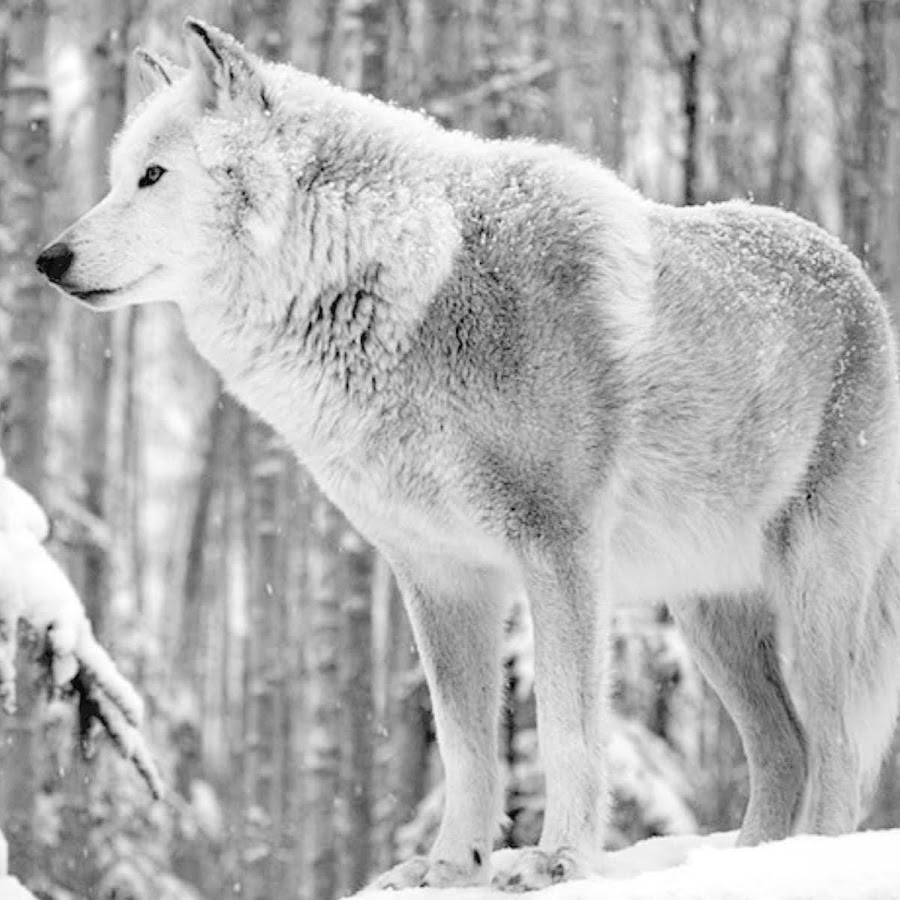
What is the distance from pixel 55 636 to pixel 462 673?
1124mm

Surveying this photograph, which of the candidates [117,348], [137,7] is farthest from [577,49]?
[117,348]

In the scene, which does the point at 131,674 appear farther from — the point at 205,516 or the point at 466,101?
the point at 205,516

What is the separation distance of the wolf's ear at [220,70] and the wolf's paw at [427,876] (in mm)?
2098

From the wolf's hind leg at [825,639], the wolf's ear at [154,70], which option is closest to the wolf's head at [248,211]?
the wolf's ear at [154,70]

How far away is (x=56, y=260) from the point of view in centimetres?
475

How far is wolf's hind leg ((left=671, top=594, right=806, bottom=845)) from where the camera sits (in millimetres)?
5637

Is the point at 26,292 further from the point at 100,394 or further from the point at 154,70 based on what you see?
the point at 154,70

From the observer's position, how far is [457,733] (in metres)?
4.98

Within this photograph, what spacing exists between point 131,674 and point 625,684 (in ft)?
13.9

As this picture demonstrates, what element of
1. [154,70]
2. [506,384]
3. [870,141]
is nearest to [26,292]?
[154,70]

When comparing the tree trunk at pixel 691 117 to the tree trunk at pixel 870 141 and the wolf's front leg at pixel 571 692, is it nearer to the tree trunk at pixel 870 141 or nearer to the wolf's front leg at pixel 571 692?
the tree trunk at pixel 870 141

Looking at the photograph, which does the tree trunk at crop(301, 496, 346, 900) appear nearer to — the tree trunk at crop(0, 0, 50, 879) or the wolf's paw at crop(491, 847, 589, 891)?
the tree trunk at crop(0, 0, 50, 879)

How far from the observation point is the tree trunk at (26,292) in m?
9.14

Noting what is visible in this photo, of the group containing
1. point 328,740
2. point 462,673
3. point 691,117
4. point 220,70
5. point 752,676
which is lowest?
point 328,740
